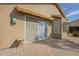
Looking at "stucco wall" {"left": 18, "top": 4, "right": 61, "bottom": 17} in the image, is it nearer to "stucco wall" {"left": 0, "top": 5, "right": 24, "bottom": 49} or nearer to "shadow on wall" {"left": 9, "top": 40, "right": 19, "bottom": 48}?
"stucco wall" {"left": 0, "top": 5, "right": 24, "bottom": 49}

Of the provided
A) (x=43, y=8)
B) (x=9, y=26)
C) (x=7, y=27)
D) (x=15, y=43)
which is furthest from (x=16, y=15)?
(x=43, y=8)

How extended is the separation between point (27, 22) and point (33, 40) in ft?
6.56

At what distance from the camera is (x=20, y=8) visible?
12336 mm

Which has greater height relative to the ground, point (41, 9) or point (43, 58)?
point (41, 9)

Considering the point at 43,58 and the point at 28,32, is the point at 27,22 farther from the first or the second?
the point at 43,58

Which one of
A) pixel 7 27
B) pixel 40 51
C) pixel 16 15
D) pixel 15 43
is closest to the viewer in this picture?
pixel 40 51

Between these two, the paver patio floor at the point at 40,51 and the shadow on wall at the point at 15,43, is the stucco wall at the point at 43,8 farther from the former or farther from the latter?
the paver patio floor at the point at 40,51

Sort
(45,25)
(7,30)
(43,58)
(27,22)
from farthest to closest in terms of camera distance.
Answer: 1. (45,25)
2. (27,22)
3. (7,30)
4. (43,58)

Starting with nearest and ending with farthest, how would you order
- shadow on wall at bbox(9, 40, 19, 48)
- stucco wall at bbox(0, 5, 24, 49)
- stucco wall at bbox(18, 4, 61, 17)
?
stucco wall at bbox(0, 5, 24, 49)
shadow on wall at bbox(9, 40, 19, 48)
stucco wall at bbox(18, 4, 61, 17)

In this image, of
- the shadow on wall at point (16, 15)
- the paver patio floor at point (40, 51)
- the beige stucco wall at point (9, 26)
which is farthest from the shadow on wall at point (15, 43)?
the shadow on wall at point (16, 15)

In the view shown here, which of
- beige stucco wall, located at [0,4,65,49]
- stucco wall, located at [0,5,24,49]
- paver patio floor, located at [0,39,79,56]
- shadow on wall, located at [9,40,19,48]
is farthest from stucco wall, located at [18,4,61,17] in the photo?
paver patio floor, located at [0,39,79,56]

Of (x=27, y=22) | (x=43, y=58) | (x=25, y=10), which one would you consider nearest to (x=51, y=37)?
(x=27, y=22)

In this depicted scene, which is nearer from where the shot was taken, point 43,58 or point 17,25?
point 43,58

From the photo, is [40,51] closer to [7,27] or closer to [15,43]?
[15,43]
